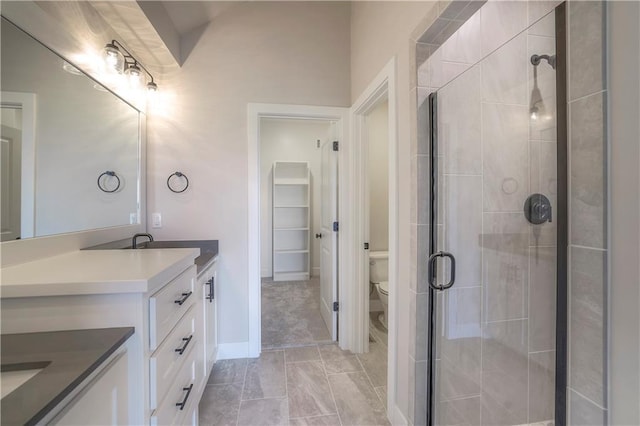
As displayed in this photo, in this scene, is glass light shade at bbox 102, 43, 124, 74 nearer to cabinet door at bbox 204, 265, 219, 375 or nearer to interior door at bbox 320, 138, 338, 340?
cabinet door at bbox 204, 265, 219, 375

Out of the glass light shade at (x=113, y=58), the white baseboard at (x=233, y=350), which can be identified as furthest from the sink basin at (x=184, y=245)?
the glass light shade at (x=113, y=58)

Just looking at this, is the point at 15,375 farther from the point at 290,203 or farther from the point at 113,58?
the point at 290,203

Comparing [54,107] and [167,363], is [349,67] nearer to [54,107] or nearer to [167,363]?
[54,107]

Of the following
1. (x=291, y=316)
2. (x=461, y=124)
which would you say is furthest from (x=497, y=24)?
(x=291, y=316)

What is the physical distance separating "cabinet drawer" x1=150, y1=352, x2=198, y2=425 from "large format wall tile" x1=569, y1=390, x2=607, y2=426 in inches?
49.2

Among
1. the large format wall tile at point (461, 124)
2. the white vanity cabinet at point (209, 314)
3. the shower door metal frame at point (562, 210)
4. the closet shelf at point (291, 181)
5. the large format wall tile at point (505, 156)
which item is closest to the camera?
the shower door metal frame at point (562, 210)

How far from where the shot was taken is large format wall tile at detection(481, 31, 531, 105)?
1.05m

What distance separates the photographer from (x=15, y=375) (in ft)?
1.87

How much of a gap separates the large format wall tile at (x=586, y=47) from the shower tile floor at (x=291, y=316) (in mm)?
2338

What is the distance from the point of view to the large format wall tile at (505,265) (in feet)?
3.63

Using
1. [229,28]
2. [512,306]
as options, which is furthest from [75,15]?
[512,306]

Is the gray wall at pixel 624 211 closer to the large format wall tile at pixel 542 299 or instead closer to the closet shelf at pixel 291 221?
the large format wall tile at pixel 542 299

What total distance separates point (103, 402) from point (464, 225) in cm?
150

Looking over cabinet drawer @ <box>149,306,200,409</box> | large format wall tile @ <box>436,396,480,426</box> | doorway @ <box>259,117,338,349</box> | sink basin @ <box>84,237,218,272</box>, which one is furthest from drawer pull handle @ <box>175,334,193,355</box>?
doorway @ <box>259,117,338,349</box>
